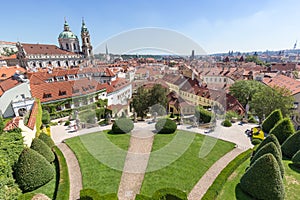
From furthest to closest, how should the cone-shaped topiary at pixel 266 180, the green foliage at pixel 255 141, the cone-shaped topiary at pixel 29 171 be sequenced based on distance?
1. the green foliage at pixel 255 141
2. the cone-shaped topiary at pixel 29 171
3. the cone-shaped topiary at pixel 266 180

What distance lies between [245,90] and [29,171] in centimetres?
3371

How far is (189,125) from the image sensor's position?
21469 mm

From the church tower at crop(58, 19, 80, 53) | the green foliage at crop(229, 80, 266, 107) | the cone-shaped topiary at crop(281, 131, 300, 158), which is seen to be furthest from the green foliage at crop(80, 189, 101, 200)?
the church tower at crop(58, 19, 80, 53)

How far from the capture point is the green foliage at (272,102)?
23.5 meters

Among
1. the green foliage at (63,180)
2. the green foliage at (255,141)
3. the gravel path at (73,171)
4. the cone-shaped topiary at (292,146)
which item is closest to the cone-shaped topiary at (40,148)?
the green foliage at (63,180)

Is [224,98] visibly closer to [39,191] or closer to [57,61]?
[39,191]

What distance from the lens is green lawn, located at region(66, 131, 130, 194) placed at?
10945 millimetres

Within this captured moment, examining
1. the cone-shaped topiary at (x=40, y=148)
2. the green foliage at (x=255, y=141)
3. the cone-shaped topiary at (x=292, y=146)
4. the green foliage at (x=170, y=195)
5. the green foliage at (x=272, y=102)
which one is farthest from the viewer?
the green foliage at (x=272, y=102)

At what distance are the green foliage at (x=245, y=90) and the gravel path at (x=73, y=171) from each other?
30439mm

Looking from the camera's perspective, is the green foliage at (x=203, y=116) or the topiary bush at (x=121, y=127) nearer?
the topiary bush at (x=121, y=127)

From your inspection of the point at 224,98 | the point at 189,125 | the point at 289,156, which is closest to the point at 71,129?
the point at 189,125

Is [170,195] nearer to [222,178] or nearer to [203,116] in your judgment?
[222,178]

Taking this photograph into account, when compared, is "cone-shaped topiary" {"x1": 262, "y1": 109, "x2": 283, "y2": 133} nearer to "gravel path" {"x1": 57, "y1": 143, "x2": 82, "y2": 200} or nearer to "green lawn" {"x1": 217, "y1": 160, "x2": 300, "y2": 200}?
"green lawn" {"x1": 217, "y1": 160, "x2": 300, "y2": 200}

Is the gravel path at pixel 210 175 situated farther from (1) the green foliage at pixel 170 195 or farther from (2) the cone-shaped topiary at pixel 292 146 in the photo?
(2) the cone-shaped topiary at pixel 292 146
